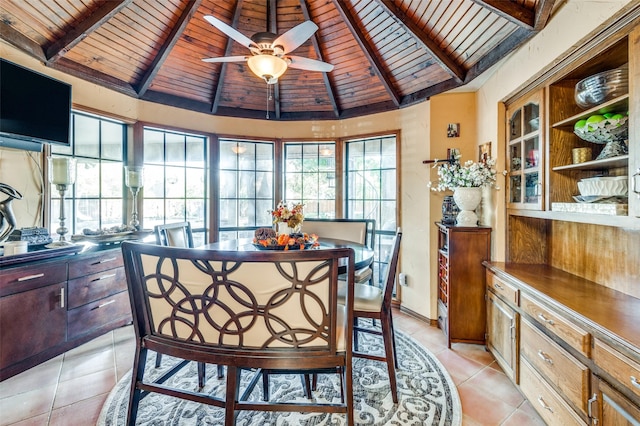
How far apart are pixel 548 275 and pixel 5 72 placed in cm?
424

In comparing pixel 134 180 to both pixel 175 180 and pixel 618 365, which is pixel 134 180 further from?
pixel 618 365

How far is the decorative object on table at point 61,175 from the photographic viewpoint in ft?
8.32

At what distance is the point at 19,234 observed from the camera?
2.34m

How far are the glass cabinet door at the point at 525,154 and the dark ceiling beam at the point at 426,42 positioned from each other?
2.04 ft

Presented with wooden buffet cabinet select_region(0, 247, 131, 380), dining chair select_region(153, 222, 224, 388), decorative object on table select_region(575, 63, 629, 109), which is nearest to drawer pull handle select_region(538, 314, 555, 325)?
decorative object on table select_region(575, 63, 629, 109)

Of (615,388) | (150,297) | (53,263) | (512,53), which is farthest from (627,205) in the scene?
(53,263)

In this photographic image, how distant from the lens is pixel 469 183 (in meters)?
2.71

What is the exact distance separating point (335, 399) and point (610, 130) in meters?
2.22

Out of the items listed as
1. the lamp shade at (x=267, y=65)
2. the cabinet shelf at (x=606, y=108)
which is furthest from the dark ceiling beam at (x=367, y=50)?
the cabinet shelf at (x=606, y=108)

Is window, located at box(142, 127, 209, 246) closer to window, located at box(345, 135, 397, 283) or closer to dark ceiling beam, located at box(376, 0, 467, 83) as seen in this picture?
window, located at box(345, 135, 397, 283)

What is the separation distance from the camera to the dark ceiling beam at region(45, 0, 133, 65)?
2426mm

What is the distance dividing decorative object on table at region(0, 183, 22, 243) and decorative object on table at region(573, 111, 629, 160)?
3.81m

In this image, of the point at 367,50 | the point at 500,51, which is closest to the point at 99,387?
the point at 367,50

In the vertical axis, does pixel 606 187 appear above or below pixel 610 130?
below
